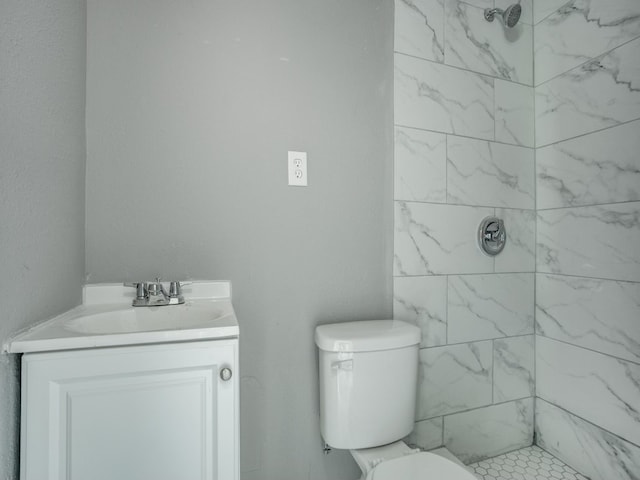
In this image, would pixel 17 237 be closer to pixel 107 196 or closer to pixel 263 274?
pixel 107 196

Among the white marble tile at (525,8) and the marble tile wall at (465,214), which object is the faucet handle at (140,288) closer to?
the marble tile wall at (465,214)

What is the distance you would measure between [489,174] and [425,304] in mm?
712

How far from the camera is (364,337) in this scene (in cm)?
108

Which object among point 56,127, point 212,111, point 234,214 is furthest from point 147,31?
point 234,214

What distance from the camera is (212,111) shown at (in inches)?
45.3

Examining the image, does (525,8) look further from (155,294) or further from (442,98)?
(155,294)

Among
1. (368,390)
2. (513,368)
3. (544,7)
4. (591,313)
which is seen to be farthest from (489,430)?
(544,7)

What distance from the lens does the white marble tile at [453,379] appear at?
1398 mm

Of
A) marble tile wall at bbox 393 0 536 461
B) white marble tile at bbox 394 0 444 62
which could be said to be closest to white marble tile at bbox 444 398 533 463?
marble tile wall at bbox 393 0 536 461

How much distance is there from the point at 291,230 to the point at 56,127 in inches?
29.7

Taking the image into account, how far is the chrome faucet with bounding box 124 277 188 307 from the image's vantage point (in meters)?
1.02

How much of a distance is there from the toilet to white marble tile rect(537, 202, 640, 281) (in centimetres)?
91

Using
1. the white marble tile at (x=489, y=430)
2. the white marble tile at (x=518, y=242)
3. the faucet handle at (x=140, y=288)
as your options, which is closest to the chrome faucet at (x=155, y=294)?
the faucet handle at (x=140, y=288)

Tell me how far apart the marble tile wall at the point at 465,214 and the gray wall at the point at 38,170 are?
114 cm
